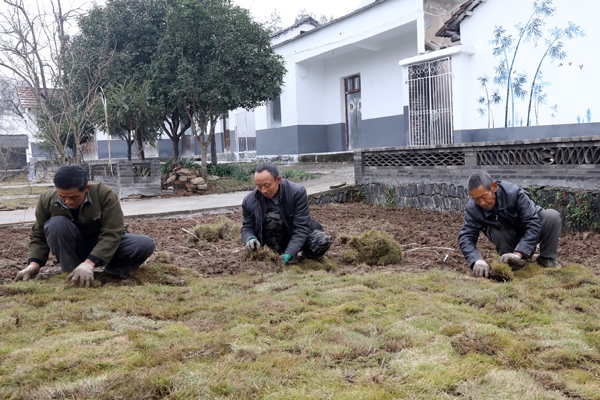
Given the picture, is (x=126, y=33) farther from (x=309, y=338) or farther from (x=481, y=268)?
(x=309, y=338)

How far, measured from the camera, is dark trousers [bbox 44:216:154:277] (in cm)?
408

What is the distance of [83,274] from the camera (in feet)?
12.9

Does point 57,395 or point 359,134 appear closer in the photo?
point 57,395

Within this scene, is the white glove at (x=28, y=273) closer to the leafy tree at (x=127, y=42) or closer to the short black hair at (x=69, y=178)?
the short black hair at (x=69, y=178)

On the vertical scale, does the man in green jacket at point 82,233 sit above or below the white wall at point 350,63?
below

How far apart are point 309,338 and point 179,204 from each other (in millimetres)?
7692

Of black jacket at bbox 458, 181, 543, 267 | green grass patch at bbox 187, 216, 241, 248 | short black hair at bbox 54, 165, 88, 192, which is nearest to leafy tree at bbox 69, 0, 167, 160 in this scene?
green grass patch at bbox 187, 216, 241, 248

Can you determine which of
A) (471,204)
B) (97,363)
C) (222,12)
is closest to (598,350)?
(471,204)

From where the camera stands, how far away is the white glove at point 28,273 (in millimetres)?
4184

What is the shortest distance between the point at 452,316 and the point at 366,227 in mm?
4287

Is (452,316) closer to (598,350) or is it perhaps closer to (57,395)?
(598,350)

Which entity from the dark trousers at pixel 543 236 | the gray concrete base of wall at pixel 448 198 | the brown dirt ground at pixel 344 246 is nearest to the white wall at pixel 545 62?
the gray concrete base of wall at pixel 448 198

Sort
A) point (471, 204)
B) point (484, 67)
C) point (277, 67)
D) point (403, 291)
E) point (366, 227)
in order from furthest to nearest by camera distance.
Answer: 1. point (277, 67)
2. point (484, 67)
3. point (366, 227)
4. point (471, 204)
5. point (403, 291)

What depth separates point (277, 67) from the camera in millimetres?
13875
